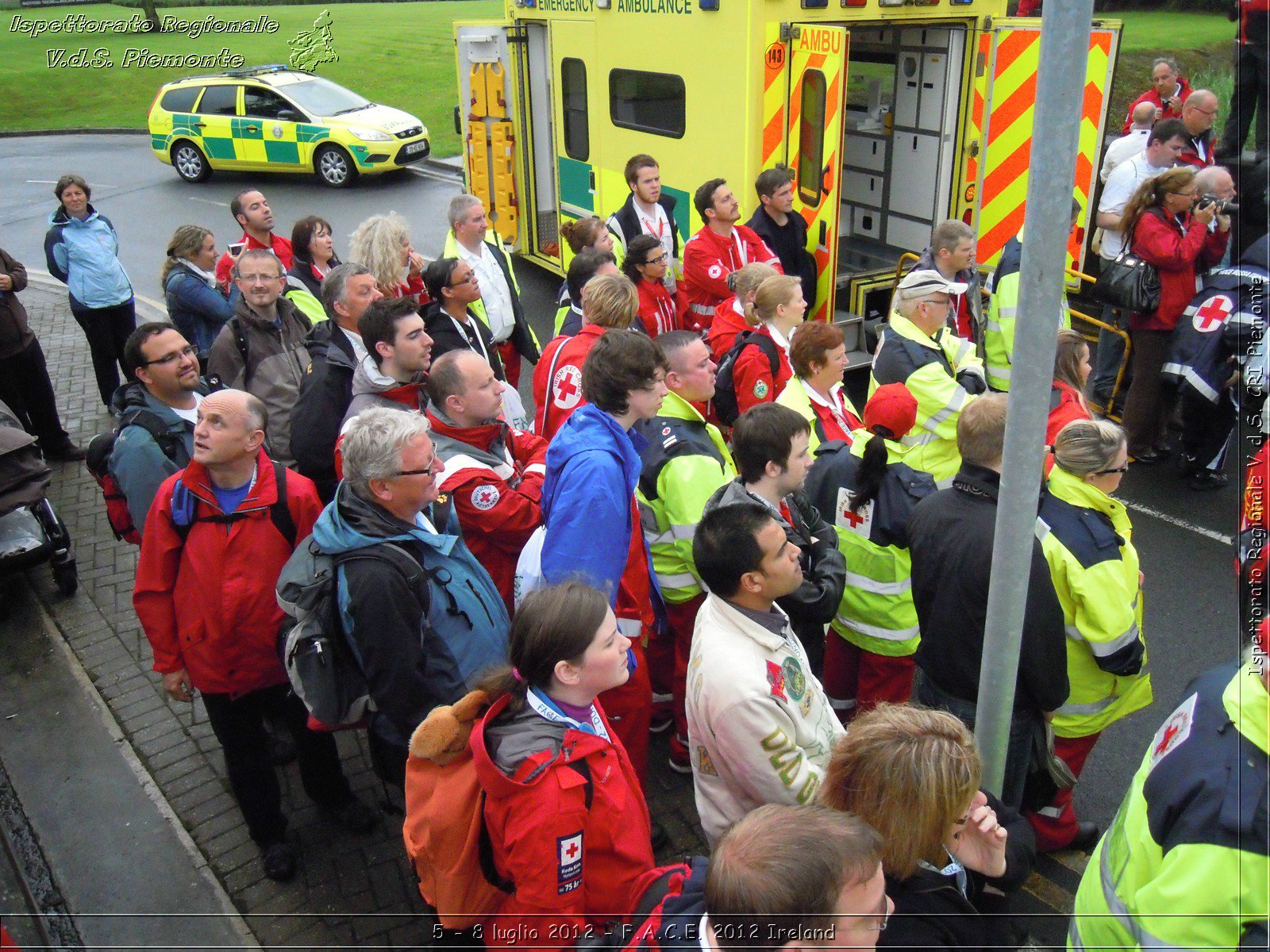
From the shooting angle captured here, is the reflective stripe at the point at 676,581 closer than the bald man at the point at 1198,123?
Yes

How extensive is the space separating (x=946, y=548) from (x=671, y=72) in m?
5.08

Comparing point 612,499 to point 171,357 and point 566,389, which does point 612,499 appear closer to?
point 566,389

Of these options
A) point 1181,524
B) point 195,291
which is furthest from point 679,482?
point 1181,524

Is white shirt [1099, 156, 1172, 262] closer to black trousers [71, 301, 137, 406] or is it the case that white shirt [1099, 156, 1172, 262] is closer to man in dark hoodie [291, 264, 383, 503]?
man in dark hoodie [291, 264, 383, 503]

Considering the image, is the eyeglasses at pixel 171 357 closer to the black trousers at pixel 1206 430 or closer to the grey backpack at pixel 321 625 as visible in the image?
the grey backpack at pixel 321 625

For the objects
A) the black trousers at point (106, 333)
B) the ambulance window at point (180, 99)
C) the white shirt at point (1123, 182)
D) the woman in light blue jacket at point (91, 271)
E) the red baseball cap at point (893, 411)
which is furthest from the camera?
the ambulance window at point (180, 99)

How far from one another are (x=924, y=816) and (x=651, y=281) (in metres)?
4.19

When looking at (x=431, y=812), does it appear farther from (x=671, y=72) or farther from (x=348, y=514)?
(x=671, y=72)

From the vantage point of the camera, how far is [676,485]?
3.53 m

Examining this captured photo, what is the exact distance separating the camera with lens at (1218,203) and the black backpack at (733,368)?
314 cm

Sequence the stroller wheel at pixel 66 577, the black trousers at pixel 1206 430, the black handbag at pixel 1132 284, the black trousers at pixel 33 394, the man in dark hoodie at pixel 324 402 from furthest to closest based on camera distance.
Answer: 1. the black trousers at pixel 33 394
2. the black handbag at pixel 1132 284
3. the black trousers at pixel 1206 430
4. the stroller wheel at pixel 66 577
5. the man in dark hoodie at pixel 324 402

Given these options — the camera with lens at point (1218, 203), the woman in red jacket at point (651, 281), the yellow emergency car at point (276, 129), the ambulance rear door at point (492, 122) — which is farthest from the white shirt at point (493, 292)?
the yellow emergency car at point (276, 129)

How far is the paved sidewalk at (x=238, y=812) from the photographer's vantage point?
328 centimetres

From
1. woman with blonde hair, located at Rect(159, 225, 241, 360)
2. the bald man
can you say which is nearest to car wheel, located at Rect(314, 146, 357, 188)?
woman with blonde hair, located at Rect(159, 225, 241, 360)
